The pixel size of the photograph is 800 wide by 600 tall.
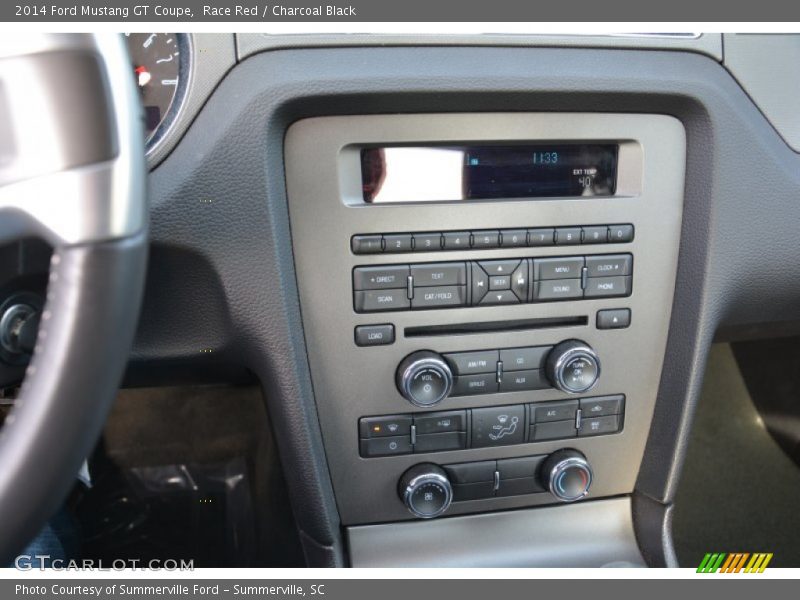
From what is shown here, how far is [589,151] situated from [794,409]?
78cm

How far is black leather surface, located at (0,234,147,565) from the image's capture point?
19.8 inches

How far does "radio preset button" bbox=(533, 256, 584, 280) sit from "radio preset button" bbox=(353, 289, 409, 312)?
0.55 feet

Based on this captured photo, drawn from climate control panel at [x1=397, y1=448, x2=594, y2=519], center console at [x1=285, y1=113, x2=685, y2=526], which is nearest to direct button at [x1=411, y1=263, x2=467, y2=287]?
center console at [x1=285, y1=113, x2=685, y2=526]

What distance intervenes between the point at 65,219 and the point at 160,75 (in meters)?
0.30

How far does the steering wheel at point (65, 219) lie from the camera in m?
0.50

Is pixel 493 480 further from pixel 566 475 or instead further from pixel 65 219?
pixel 65 219

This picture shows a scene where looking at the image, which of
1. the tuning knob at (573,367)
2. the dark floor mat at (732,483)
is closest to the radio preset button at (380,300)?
the tuning knob at (573,367)

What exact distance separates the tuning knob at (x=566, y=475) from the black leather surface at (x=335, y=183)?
0.13 metres

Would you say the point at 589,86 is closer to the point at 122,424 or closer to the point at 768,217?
the point at 768,217

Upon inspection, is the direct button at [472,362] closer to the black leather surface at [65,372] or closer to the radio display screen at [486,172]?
the radio display screen at [486,172]

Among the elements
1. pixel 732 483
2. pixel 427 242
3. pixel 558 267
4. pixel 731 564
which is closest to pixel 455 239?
pixel 427 242

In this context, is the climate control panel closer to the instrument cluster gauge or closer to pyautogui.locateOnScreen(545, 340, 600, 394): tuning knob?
pyautogui.locateOnScreen(545, 340, 600, 394): tuning knob
